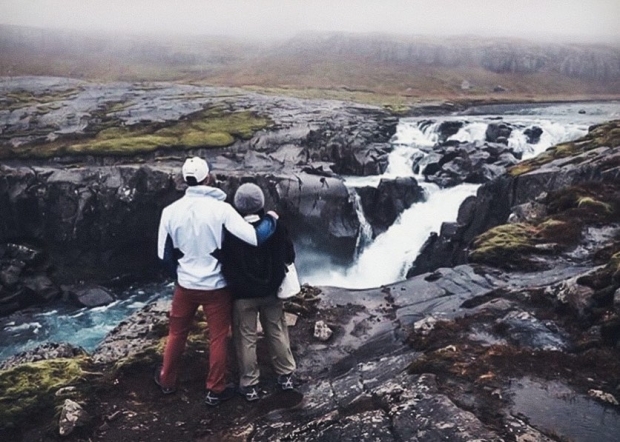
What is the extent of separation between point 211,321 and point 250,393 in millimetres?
1751

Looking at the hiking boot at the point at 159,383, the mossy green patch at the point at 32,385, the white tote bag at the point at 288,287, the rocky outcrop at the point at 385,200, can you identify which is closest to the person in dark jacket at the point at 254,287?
the white tote bag at the point at 288,287

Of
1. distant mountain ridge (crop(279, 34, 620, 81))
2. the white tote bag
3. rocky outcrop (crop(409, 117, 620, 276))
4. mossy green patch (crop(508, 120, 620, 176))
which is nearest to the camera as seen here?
the white tote bag

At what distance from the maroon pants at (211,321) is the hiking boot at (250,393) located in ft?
1.38

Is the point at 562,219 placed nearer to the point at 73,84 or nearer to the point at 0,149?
the point at 0,149

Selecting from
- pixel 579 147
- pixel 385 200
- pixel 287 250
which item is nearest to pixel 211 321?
pixel 287 250

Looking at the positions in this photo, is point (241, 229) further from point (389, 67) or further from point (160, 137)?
point (389, 67)

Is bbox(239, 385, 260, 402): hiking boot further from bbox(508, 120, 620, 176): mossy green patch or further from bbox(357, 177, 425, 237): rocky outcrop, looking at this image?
bbox(357, 177, 425, 237): rocky outcrop

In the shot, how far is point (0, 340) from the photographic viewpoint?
3631cm

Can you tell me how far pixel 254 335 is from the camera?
11.3 metres

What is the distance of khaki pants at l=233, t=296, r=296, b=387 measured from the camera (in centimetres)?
1120

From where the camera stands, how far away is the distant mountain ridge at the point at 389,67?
15175 centimetres

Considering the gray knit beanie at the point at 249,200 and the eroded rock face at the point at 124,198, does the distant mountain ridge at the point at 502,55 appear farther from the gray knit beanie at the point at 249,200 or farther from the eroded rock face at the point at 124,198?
the gray knit beanie at the point at 249,200

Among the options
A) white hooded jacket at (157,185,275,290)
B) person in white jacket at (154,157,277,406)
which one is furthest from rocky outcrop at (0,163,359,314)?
white hooded jacket at (157,185,275,290)

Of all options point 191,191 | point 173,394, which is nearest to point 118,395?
point 173,394
